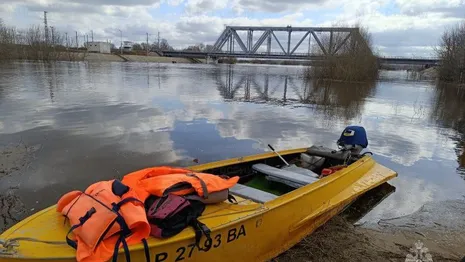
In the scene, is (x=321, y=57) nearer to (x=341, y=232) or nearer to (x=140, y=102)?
(x=140, y=102)

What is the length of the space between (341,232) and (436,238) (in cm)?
128

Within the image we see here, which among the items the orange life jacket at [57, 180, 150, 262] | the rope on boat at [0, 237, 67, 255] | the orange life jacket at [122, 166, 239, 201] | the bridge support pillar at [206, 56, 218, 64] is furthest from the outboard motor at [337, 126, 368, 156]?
the bridge support pillar at [206, 56, 218, 64]

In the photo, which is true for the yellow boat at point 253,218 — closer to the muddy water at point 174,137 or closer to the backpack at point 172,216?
the backpack at point 172,216

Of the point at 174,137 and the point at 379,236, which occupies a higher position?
the point at 174,137

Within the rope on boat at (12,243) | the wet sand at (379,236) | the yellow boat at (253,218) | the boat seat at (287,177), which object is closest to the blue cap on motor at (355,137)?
the yellow boat at (253,218)

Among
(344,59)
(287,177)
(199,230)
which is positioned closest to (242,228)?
(199,230)

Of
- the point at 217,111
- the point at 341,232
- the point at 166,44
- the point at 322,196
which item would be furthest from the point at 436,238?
the point at 166,44

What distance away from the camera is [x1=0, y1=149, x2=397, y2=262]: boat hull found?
2.78m

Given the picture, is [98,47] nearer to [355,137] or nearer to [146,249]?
[355,137]

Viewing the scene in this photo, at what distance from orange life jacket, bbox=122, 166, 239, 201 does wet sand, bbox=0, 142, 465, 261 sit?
135 cm

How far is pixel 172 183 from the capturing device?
3219 millimetres

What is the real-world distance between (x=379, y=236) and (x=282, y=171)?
155 centimetres

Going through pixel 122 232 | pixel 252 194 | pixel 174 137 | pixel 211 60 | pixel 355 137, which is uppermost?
pixel 211 60

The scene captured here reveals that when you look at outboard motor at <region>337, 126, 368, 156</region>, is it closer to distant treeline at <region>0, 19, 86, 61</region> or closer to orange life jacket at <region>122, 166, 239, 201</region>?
orange life jacket at <region>122, 166, 239, 201</region>
